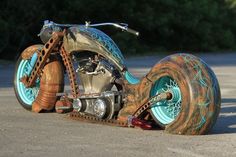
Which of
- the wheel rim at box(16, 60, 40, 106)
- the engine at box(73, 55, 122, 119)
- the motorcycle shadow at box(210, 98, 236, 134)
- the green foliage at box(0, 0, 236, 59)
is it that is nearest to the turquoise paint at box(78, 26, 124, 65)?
the engine at box(73, 55, 122, 119)

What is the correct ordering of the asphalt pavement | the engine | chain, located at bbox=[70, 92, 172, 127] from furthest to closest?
the engine
chain, located at bbox=[70, 92, 172, 127]
the asphalt pavement

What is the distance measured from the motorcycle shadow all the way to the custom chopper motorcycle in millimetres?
726

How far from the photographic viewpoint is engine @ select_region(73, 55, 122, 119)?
842 centimetres

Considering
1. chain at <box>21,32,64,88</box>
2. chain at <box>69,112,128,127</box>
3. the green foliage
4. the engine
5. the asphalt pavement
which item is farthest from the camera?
the green foliage

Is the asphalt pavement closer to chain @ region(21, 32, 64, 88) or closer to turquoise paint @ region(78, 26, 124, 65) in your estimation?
chain @ region(21, 32, 64, 88)

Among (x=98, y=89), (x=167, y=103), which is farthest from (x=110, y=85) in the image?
(x=167, y=103)

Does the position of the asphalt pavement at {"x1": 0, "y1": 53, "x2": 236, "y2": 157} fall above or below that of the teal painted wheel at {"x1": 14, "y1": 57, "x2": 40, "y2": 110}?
below

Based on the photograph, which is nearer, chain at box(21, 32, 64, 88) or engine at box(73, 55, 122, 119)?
engine at box(73, 55, 122, 119)

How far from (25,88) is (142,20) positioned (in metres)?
27.4

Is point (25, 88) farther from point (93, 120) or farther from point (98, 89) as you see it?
point (93, 120)

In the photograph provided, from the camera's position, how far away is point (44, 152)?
6551mm

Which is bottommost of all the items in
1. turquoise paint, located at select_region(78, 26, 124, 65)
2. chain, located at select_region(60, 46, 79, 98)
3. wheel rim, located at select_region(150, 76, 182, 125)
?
wheel rim, located at select_region(150, 76, 182, 125)

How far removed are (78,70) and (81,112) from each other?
A: 669 millimetres

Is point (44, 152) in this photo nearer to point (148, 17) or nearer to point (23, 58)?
point (23, 58)
